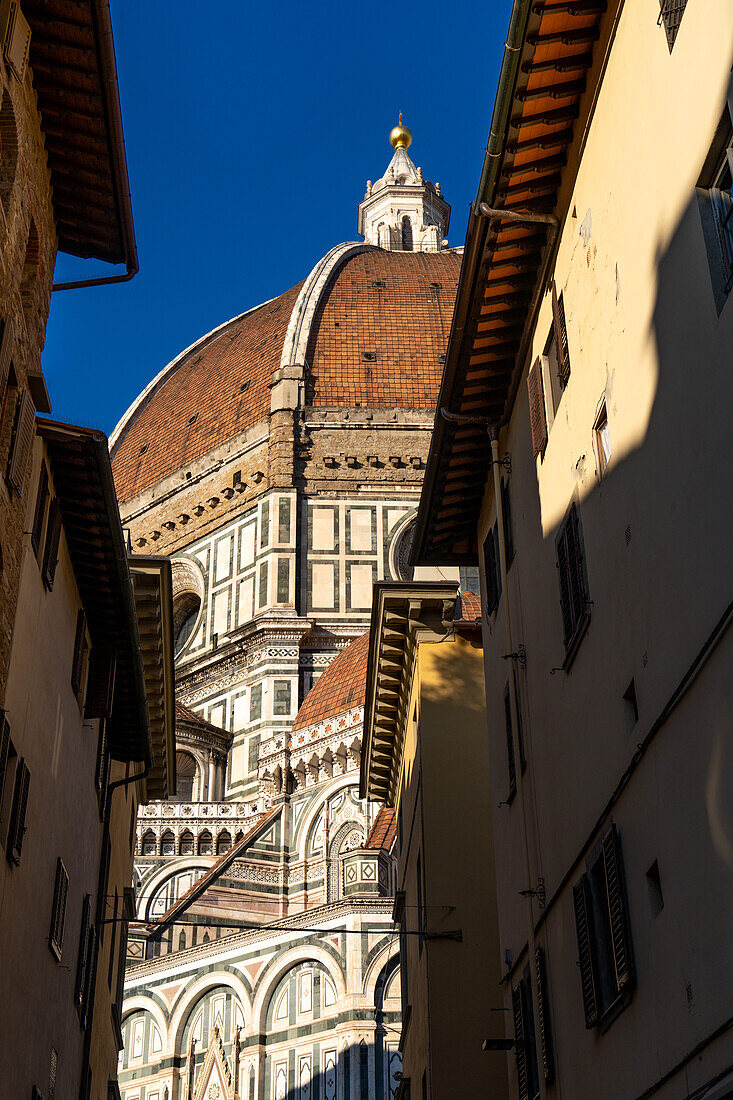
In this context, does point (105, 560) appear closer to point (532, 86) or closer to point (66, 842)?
point (66, 842)

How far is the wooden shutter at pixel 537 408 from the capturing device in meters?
12.4

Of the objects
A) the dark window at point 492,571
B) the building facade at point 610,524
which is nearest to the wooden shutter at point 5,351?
the building facade at point 610,524

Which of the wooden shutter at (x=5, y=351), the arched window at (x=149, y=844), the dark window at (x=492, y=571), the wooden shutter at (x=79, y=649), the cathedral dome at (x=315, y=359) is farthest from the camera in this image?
the cathedral dome at (x=315, y=359)

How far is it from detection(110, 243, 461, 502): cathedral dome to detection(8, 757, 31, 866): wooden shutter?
4216 centimetres

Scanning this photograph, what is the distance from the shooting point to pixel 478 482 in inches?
628

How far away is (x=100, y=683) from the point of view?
16.7m

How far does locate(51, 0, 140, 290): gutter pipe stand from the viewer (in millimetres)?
11625

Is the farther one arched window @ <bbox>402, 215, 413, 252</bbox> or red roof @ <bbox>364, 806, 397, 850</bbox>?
arched window @ <bbox>402, 215, 413, 252</bbox>

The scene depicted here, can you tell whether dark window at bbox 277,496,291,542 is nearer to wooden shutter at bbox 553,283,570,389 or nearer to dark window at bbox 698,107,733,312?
wooden shutter at bbox 553,283,570,389

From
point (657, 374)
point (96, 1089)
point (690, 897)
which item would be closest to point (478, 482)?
point (657, 374)

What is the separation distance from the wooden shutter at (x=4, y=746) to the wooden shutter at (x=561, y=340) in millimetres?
5527

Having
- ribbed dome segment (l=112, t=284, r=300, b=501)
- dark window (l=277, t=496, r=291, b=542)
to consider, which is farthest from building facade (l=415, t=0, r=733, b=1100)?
ribbed dome segment (l=112, t=284, r=300, b=501)

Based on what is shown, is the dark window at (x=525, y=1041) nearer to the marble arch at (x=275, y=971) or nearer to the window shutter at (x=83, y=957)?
the window shutter at (x=83, y=957)

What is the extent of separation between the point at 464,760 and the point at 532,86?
915cm
